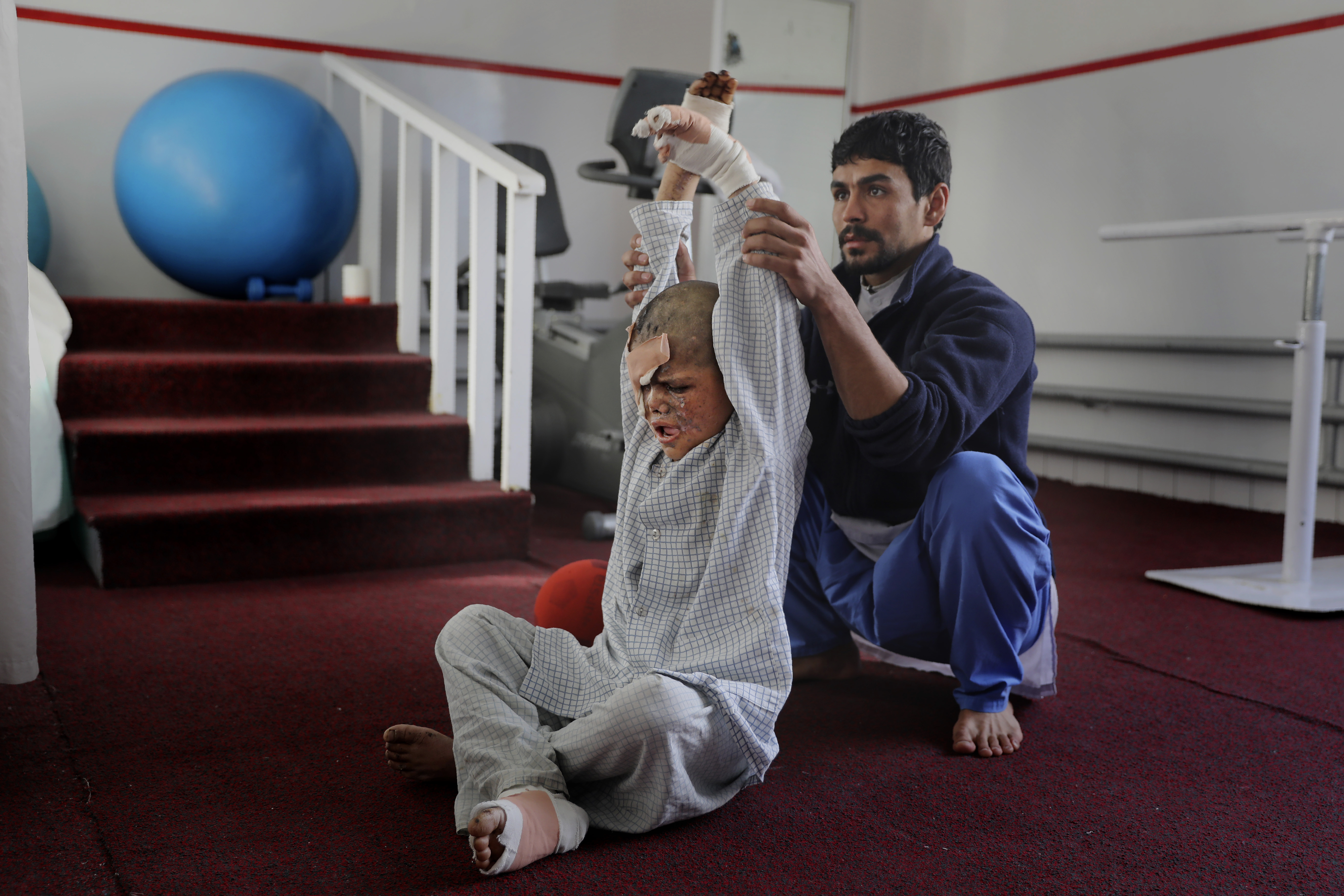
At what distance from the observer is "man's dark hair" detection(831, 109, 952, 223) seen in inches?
57.6

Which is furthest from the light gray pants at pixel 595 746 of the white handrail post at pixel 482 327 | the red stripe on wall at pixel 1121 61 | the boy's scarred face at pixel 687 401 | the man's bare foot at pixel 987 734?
the red stripe on wall at pixel 1121 61

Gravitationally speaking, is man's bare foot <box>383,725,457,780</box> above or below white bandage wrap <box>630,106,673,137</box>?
below

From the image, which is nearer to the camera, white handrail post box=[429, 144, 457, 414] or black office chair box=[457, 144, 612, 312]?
white handrail post box=[429, 144, 457, 414]

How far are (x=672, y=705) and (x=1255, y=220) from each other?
1965 millimetres

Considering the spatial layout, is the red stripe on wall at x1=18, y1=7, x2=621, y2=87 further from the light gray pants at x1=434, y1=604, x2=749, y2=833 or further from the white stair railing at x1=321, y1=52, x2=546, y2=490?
the light gray pants at x1=434, y1=604, x2=749, y2=833

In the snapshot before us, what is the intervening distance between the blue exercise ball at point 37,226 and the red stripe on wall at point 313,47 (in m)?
0.71

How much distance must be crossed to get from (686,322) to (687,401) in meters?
0.09

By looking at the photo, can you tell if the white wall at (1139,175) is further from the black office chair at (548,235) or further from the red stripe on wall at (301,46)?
the black office chair at (548,235)

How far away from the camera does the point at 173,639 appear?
188 centimetres

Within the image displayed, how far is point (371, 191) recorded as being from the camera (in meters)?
3.43

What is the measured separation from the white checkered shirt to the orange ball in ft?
0.98

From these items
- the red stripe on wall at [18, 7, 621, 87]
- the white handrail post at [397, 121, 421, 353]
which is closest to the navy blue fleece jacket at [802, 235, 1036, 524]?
the white handrail post at [397, 121, 421, 353]

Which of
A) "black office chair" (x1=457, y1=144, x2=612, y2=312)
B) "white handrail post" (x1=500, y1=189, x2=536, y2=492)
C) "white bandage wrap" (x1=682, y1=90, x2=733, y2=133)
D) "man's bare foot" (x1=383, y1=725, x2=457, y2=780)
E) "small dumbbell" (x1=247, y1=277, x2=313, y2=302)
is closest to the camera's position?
"white bandage wrap" (x1=682, y1=90, x2=733, y2=133)

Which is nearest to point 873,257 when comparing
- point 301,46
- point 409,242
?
point 409,242
